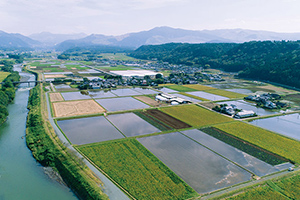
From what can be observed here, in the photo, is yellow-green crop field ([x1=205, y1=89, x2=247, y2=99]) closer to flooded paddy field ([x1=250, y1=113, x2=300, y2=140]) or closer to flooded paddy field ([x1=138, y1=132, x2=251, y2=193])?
flooded paddy field ([x1=250, y1=113, x2=300, y2=140])

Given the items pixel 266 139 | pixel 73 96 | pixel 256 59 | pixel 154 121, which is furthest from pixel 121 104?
pixel 256 59

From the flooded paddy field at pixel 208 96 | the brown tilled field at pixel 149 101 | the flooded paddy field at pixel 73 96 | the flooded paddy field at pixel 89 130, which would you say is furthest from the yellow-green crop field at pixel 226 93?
the flooded paddy field at pixel 89 130

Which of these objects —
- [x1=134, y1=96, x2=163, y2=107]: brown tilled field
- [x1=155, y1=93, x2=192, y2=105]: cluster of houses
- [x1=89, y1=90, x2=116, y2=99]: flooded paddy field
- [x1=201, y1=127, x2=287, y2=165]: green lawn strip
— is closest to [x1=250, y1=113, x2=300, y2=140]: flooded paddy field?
[x1=201, y1=127, x2=287, y2=165]: green lawn strip

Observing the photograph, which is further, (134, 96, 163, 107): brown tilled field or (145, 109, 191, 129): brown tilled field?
(134, 96, 163, 107): brown tilled field

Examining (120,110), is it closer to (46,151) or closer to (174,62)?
(46,151)

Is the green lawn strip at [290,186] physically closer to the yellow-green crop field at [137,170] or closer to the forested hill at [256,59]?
the yellow-green crop field at [137,170]

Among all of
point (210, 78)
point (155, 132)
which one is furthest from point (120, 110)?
point (210, 78)
